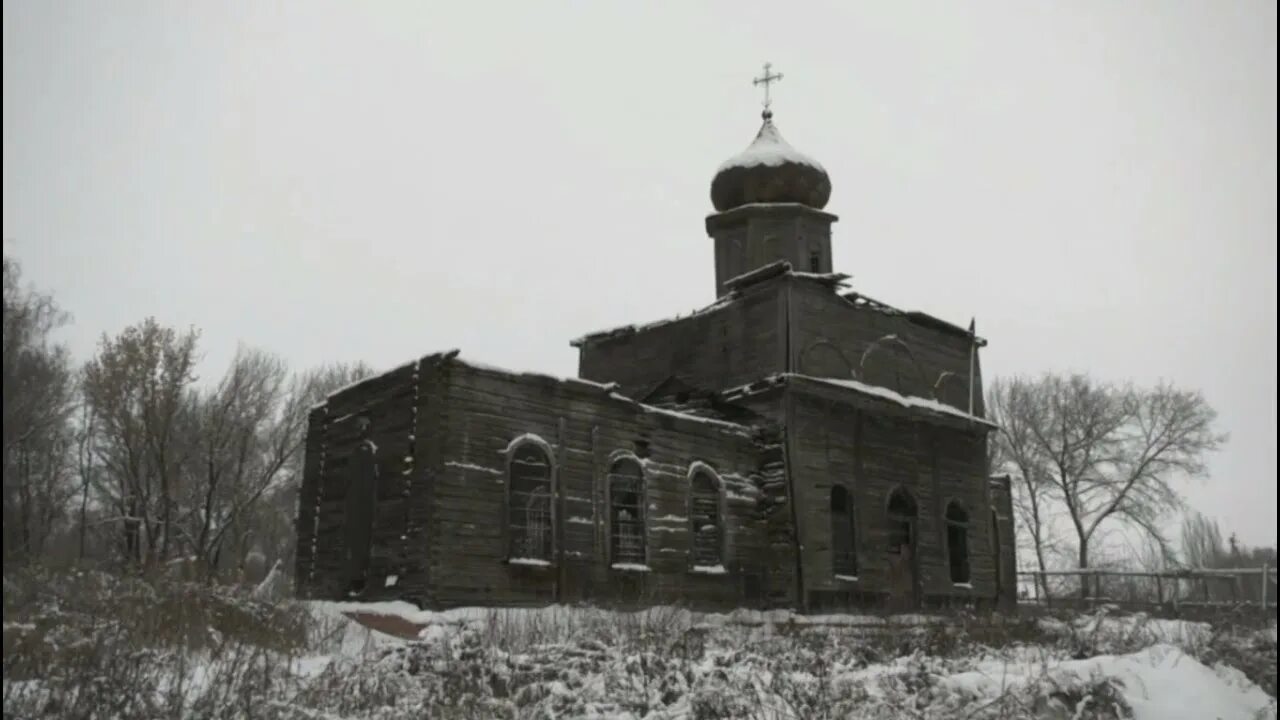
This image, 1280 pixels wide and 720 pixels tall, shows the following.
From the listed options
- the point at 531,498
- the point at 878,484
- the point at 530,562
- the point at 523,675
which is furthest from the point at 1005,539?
the point at 523,675

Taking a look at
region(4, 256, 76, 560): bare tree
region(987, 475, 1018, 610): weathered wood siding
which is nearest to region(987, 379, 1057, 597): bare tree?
region(987, 475, 1018, 610): weathered wood siding

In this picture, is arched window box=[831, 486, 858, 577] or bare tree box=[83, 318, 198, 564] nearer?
arched window box=[831, 486, 858, 577]

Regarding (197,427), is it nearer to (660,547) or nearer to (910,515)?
(660,547)

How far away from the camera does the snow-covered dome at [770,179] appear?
87.1 ft

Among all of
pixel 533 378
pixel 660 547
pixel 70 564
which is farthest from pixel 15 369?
pixel 660 547

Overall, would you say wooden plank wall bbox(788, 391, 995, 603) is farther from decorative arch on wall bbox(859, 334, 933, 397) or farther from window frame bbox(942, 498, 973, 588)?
decorative arch on wall bbox(859, 334, 933, 397)

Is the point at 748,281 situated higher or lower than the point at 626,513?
higher

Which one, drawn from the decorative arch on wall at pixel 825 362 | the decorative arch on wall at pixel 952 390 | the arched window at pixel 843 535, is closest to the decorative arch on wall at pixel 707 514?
the arched window at pixel 843 535

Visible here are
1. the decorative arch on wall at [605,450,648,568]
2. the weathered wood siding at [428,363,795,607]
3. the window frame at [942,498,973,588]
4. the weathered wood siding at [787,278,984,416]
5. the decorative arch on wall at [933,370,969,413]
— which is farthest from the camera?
the decorative arch on wall at [933,370,969,413]

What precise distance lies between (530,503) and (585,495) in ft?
3.64

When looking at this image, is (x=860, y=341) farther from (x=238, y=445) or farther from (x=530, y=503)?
(x=238, y=445)

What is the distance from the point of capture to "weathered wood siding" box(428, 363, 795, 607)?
16562mm

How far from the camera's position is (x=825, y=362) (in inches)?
915

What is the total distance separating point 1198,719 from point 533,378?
12215mm
